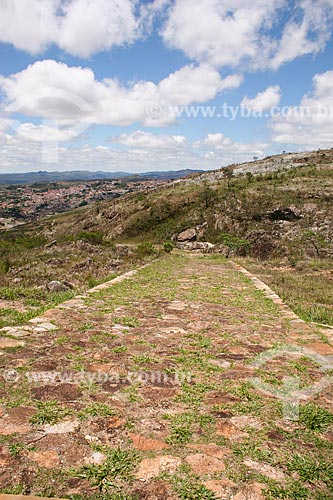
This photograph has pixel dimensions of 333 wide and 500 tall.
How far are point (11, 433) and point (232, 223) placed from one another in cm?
2283

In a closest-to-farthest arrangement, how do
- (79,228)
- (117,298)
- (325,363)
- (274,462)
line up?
(274,462)
(325,363)
(117,298)
(79,228)

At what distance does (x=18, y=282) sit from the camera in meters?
9.52

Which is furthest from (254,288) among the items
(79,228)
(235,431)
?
(79,228)

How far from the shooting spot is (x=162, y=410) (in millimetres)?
2939

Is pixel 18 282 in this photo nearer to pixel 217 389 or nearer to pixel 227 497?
pixel 217 389

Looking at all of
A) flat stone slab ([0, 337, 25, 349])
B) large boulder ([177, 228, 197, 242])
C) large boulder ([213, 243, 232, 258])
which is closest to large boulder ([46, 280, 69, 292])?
flat stone slab ([0, 337, 25, 349])

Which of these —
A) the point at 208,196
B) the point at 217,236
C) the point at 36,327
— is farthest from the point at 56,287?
the point at 208,196

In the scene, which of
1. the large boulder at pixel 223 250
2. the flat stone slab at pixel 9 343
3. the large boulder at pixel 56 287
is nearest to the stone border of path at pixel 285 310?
the flat stone slab at pixel 9 343

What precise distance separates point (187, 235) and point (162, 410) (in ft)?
69.2

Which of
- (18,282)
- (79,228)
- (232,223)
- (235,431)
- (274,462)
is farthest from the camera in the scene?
(79,228)

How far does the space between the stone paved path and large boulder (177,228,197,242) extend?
1807cm

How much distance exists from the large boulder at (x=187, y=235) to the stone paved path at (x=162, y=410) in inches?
711

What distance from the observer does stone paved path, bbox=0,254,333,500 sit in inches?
84.7

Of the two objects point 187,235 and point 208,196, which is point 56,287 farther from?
point 208,196
